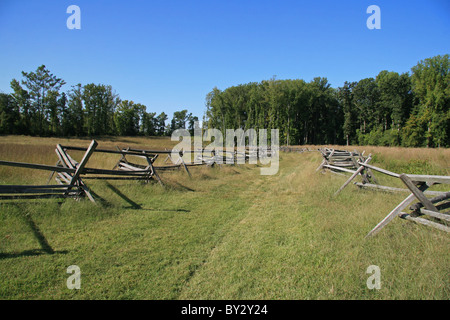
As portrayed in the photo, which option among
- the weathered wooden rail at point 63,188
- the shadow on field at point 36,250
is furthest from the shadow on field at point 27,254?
the weathered wooden rail at point 63,188

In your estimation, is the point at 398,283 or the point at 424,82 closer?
the point at 398,283

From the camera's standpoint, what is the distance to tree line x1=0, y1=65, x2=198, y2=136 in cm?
4666

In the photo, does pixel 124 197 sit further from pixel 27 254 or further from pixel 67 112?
pixel 67 112

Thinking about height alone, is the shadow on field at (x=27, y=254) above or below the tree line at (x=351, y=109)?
below

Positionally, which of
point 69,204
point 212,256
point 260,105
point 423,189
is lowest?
point 212,256

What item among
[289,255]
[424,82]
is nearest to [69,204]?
[289,255]

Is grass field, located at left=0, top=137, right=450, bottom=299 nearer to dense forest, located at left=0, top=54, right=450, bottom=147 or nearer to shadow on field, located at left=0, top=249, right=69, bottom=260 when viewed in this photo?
shadow on field, located at left=0, top=249, right=69, bottom=260

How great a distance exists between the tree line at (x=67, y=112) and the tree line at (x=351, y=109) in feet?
82.1

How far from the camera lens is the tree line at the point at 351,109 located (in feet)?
127

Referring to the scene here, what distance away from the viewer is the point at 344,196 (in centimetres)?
667

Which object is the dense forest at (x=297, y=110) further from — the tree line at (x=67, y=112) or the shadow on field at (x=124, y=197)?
the shadow on field at (x=124, y=197)
